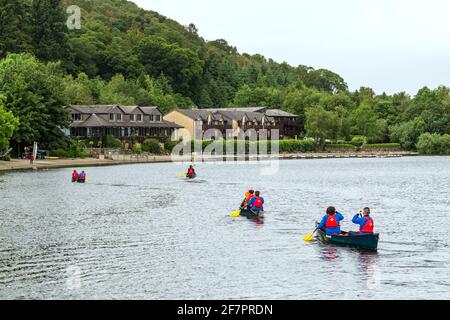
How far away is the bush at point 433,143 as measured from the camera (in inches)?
Result: 6924

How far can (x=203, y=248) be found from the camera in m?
36.2

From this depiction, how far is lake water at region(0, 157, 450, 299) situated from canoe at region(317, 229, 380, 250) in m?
0.43

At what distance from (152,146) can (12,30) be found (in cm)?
4497

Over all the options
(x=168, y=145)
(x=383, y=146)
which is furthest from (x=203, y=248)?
(x=383, y=146)

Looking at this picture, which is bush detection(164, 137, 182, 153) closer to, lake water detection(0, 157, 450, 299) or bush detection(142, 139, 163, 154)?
bush detection(142, 139, 163, 154)

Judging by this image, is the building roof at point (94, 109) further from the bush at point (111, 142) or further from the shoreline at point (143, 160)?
the shoreline at point (143, 160)

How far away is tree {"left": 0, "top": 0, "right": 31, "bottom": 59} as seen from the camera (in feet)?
505

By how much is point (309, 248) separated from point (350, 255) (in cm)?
291

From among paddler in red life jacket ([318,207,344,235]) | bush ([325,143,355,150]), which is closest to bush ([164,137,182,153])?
bush ([325,143,355,150])

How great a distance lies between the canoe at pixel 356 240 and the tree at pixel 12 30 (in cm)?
12802

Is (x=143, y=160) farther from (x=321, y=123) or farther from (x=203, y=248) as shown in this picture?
(x=203, y=248)

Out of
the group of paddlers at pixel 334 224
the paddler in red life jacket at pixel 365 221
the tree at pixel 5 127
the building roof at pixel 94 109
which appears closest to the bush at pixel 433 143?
the building roof at pixel 94 109
